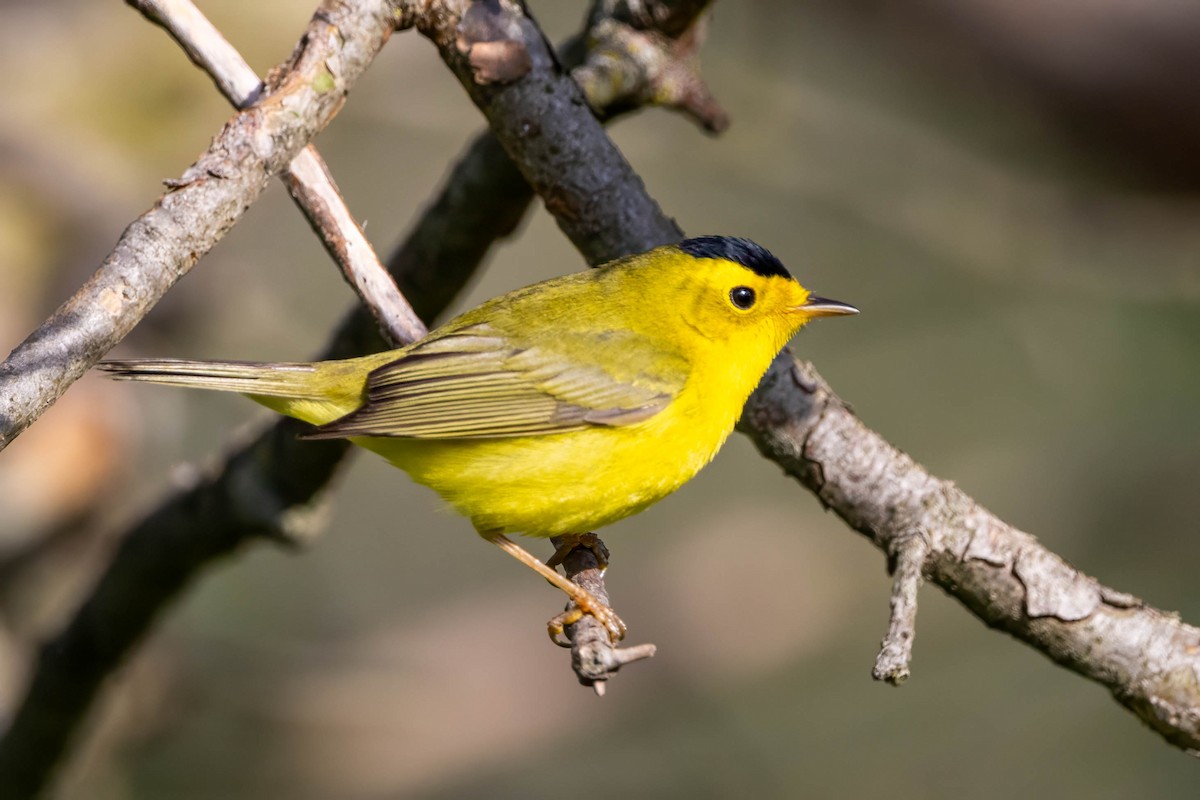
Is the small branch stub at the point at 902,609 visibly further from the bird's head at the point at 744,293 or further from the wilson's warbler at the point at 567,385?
the bird's head at the point at 744,293

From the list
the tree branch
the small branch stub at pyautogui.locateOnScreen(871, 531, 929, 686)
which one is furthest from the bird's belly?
the tree branch

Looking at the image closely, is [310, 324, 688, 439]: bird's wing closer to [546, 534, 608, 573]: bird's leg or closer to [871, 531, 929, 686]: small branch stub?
[546, 534, 608, 573]: bird's leg

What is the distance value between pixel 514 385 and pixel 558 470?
0.39 meters

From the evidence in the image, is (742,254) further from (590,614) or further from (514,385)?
(590,614)

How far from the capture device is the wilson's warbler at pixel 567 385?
11.1 feet

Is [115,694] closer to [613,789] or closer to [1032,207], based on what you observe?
[613,789]

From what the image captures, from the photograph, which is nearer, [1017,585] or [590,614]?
[590,614]

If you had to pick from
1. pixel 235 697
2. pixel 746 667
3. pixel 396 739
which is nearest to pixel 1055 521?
pixel 746 667

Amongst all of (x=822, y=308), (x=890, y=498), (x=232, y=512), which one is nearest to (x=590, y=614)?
(x=890, y=498)

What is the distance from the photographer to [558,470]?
3.42m

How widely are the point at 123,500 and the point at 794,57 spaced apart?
12.3 feet

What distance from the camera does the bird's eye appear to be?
385cm

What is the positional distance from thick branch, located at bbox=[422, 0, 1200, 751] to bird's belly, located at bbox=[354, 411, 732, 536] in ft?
0.84

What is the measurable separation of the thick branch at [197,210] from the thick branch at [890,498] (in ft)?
1.40
